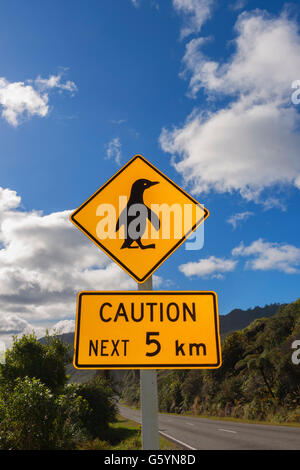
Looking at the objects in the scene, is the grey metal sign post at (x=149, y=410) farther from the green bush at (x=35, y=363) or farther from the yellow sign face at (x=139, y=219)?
the green bush at (x=35, y=363)

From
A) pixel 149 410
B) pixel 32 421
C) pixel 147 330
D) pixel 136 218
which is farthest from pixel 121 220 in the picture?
pixel 32 421

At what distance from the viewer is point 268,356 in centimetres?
2428

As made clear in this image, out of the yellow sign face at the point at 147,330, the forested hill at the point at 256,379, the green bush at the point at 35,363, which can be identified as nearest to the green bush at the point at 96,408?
the green bush at the point at 35,363

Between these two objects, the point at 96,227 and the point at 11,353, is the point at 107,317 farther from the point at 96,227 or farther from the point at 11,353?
the point at 11,353

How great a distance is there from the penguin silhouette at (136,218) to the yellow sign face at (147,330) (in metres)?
0.42

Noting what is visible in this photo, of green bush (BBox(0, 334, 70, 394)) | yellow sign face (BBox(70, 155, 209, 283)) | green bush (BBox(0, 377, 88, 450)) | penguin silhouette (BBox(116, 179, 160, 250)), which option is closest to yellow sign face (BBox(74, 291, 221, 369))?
yellow sign face (BBox(70, 155, 209, 283))

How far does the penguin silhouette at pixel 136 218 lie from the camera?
7.91ft

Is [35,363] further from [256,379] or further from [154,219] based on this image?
[256,379]

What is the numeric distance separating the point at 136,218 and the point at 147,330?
887 millimetres

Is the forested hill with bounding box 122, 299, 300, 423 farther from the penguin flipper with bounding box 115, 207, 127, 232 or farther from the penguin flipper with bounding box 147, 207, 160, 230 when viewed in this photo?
the penguin flipper with bounding box 115, 207, 127, 232

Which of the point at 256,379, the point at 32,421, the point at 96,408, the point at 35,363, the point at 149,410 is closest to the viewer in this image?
the point at 149,410

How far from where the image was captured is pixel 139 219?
2473 millimetres
